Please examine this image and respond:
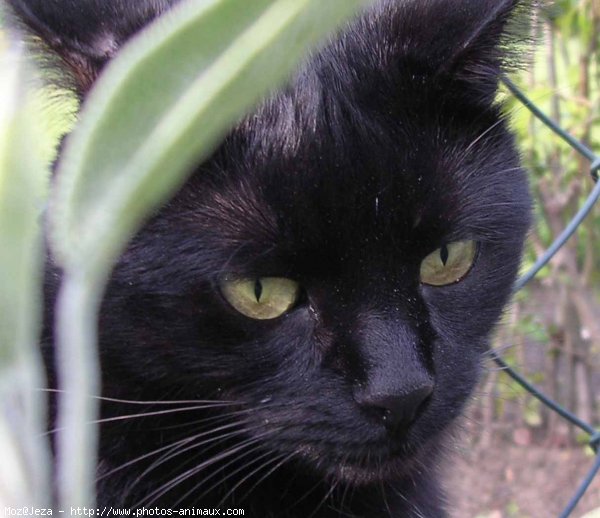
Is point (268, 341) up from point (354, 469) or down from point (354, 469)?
up

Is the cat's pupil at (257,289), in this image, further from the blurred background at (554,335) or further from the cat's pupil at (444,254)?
the blurred background at (554,335)

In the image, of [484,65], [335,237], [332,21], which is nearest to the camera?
[332,21]

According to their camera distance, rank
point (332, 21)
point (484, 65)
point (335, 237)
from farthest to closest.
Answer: point (484, 65), point (335, 237), point (332, 21)

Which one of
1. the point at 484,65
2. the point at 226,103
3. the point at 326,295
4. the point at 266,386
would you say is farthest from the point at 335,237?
the point at 226,103

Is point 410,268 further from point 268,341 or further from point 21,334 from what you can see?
point 21,334

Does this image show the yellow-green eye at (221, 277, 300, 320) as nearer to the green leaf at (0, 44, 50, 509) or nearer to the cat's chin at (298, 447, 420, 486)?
the cat's chin at (298, 447, 420, 486)

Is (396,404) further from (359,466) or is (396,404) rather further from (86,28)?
Answer: (86,28)
